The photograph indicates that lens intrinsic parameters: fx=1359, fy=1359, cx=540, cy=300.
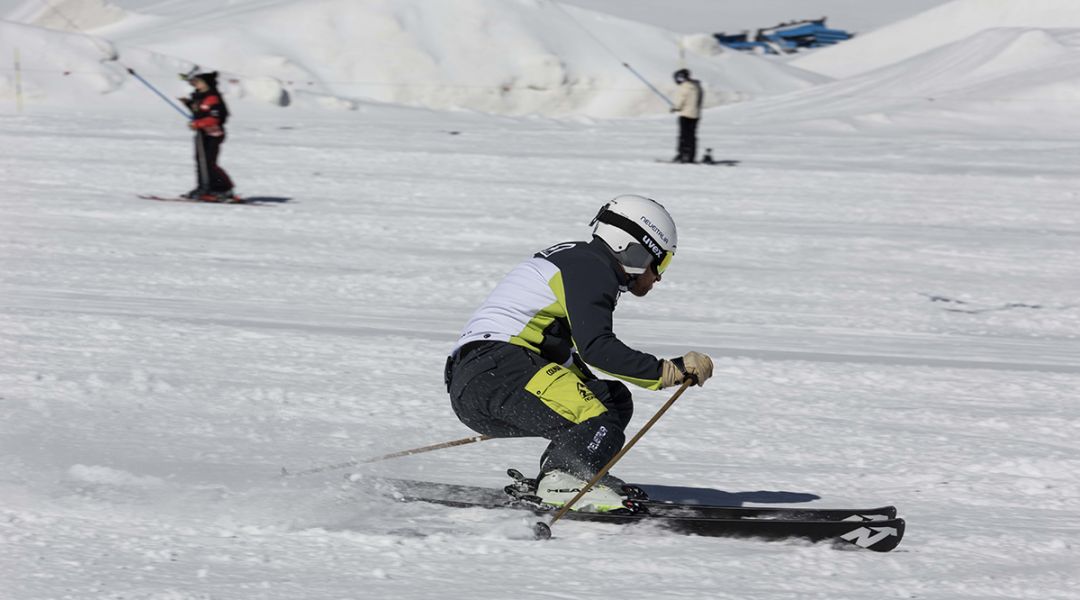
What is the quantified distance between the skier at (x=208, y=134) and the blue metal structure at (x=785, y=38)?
116ft

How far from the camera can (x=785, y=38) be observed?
50625mm

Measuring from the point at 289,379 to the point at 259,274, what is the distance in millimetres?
3940

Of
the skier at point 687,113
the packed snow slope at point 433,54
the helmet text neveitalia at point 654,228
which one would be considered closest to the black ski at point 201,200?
the skier at point 687,113

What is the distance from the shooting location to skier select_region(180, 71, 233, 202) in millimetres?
14531

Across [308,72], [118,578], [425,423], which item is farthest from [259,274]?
[308,72]

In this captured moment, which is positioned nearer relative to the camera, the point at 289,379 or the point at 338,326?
the point at 289,379

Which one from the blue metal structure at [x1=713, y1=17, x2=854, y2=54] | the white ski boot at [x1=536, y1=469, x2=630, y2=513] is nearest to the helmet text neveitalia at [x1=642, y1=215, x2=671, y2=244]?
the white ski boot at [x1=536, y1=469, x2=630, y2=513]

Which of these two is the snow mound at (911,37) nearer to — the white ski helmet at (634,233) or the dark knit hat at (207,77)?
the dark knit hat at (207,77)

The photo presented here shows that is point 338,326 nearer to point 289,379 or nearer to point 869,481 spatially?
point 289,379

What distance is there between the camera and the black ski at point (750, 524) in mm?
4652

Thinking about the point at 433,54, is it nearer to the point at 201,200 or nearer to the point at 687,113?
the point at 687,113

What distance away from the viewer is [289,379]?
7.52 metres

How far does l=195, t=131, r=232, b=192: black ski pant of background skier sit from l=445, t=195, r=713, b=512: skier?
10.5m

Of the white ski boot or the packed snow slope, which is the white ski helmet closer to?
the white ski boot
